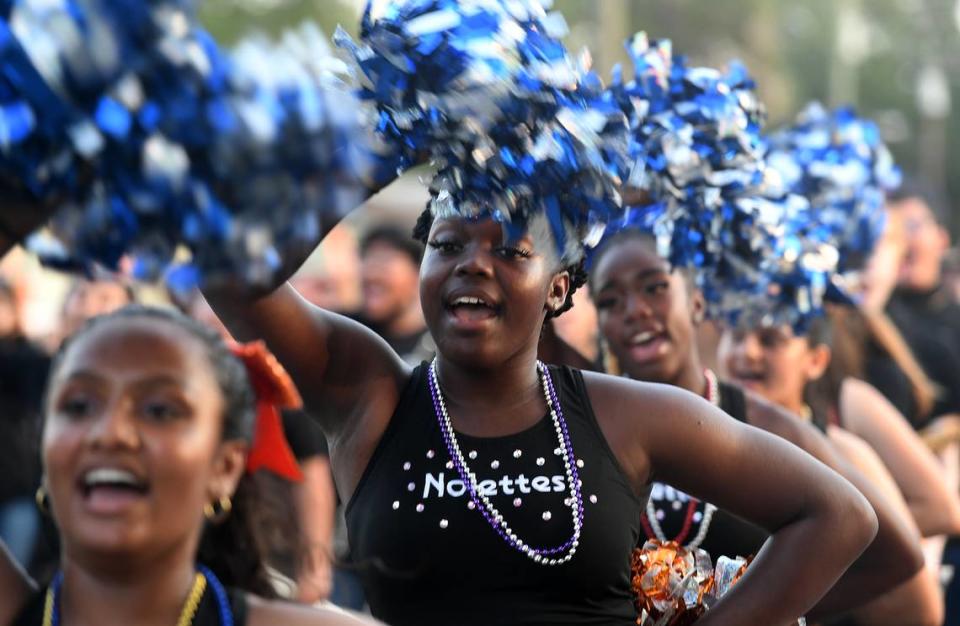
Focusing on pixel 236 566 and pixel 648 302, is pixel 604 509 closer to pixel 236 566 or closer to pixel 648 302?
pixel 236 566

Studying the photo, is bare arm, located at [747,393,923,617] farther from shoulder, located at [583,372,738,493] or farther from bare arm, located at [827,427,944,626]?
shoulder, located at [583,372,738,493]

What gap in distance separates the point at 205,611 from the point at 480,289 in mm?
989

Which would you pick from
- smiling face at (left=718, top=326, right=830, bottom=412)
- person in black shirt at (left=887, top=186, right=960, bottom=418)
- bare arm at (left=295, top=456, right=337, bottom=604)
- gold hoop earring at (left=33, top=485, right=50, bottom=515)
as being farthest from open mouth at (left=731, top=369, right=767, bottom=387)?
gold hoop earring at (left=33, top=485, right=50, bottom=515)

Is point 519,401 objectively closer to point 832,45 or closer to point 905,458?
point 905,458

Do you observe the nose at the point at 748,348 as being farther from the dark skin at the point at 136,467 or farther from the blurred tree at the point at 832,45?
the blurred tree at the point at 832,45

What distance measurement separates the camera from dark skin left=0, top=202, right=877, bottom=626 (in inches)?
140

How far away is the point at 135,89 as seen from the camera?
2482mm

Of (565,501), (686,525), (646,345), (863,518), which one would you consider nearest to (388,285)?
(646,345)

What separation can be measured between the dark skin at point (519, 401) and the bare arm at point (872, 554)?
594 mm

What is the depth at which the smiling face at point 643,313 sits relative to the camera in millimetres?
4910

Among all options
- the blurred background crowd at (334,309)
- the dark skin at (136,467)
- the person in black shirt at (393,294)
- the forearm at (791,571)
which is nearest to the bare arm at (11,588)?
the dark skin at (136,467)

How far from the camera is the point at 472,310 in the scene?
3.59m

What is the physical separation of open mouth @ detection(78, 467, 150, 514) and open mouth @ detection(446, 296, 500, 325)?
3.47 ft

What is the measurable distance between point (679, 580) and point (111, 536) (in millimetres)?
1686
